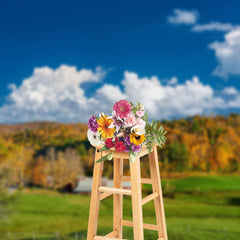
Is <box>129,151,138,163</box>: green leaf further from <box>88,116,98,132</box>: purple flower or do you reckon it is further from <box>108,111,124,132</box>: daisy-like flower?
<box>88,116,98,132</box>: purple flower

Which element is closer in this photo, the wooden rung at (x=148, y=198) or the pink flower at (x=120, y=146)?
the pink flower at (x=120, y=146)

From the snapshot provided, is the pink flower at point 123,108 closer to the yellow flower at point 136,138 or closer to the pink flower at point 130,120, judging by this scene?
the pink flower at point 130,120

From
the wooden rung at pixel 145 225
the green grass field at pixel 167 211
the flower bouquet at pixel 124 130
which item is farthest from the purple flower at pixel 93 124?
the green grass field at pixel 167 211

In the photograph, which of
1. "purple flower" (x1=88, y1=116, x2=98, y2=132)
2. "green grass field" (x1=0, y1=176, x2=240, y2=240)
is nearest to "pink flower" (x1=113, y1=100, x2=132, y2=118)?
"purple flower" (x1=88, y1=116, x2=98, y2=132)

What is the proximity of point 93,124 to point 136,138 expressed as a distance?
36 cm

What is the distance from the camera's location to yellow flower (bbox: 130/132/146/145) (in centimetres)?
245

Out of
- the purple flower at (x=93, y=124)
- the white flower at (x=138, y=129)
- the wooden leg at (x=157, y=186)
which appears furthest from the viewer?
the wooden leg at (x=157, y=186)

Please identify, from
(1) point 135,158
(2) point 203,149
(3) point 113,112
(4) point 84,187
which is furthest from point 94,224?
(2) point 203,149

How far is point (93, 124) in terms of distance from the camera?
102 inches

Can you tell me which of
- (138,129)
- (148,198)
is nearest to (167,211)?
(148,198)

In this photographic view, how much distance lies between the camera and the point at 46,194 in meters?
7.82

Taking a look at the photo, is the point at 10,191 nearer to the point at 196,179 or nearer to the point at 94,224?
the point at 196,179

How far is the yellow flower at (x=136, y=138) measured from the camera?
8.05 feet

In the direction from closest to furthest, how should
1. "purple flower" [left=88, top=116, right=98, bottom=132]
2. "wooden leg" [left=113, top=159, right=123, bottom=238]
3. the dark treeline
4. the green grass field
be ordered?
"purple flower" [left=88, top=116, right=98, bottom=132]
"wooden leg" [left=113, top=159, right=123, bottom=238]
the green grass field
the dark treeline
